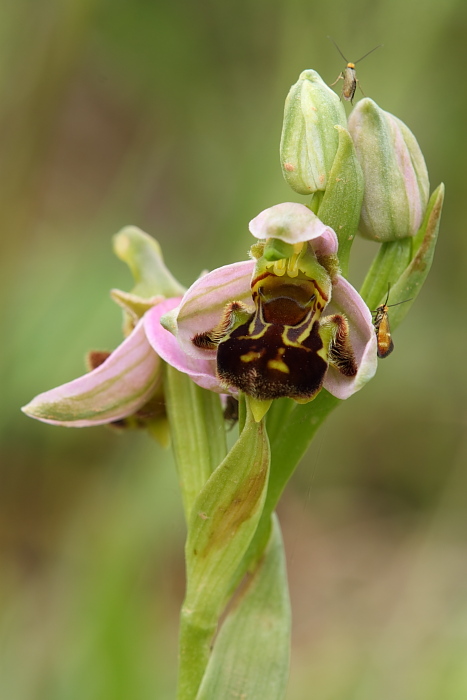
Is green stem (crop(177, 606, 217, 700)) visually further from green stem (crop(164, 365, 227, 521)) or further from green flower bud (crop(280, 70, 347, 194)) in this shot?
green flower bud (crop(280, 70, 347, 194))

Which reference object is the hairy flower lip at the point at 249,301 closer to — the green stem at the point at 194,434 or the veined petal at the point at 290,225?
the veined petal at the point at 290,225

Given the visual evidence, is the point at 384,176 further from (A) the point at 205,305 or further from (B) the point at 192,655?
(B) the point at 192,655

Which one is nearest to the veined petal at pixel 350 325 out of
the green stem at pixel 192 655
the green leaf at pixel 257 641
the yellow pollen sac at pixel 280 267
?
the yellow pollen sac at pixel 280 267

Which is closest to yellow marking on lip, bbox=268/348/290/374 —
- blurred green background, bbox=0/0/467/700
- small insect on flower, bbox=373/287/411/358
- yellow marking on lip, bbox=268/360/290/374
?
yellow marking on lip, bbox=268/360/290/374

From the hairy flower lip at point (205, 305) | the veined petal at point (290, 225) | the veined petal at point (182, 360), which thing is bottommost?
the veined petal at point (182, 360)

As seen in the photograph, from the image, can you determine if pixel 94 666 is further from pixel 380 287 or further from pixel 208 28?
pixel 208 28
